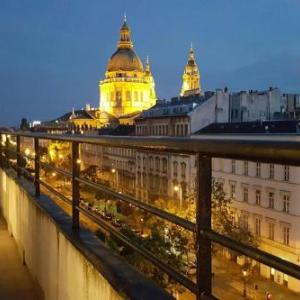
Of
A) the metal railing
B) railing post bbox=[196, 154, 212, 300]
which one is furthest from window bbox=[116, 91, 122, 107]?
railing post bbox=[196, 154, 212, 300]

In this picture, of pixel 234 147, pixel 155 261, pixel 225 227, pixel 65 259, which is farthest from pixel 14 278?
pixel 234 147

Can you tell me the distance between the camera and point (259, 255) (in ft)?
5.41

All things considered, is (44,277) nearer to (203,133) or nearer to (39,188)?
(39,188)

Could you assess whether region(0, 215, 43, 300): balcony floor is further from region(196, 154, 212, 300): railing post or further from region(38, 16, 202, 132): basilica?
region(38, 16, 202, 132): basilica

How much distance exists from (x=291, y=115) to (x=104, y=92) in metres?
74.6

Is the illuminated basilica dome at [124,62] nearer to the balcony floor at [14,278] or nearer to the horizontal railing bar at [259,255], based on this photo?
the balcony floor at [14,278]

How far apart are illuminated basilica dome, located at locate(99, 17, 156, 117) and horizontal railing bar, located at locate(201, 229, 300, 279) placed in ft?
400

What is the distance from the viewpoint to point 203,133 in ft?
169

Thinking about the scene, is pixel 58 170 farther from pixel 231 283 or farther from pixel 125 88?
A: pixel 125 88

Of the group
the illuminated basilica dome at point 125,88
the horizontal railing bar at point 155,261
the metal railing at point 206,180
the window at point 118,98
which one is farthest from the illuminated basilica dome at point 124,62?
the metal railing at point 206,180

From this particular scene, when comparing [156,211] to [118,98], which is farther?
[118,98]

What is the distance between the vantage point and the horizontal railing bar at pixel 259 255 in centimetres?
148

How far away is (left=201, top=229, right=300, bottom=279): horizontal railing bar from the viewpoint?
1482mm

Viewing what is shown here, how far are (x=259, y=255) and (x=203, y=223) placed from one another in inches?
17.1
